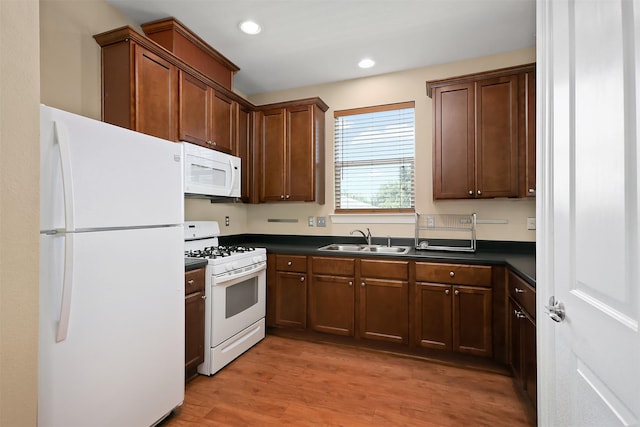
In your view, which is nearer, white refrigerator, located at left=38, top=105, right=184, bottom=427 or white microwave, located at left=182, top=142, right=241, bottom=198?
white refrigerator, located at left=38, top=105, right=184, bottom=427

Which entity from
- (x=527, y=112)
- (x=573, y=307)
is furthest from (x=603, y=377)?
(x=527, y=112)

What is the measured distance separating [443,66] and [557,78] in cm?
225

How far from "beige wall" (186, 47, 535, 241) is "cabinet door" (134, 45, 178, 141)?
86cm

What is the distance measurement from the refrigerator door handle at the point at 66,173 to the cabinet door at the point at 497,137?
8.98 ft

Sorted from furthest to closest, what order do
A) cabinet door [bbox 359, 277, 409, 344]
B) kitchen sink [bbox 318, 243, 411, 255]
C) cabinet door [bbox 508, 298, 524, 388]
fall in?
kitchen sink [bbox 318, 243, 411, 255]
cabinet door [bbox 359, 277, 409, 344]
cabinet door [bbox 508, 298, 524, 388]

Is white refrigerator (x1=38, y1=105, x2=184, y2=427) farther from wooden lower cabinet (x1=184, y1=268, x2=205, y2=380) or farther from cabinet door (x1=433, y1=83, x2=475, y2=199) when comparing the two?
cabinet door (x1=433, y1=83, x2=475, y2=199)

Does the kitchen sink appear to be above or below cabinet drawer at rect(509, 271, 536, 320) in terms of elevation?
above

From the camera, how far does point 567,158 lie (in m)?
1.01

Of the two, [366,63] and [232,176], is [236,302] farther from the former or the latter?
[366,63]

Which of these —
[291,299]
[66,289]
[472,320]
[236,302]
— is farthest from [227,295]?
[472,320]

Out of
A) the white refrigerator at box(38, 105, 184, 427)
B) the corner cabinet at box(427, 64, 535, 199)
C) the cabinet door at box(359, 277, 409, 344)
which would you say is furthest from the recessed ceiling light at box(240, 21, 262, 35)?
the cabinet door at box(359, 277, 409, 344)

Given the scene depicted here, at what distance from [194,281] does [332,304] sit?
1.23 m

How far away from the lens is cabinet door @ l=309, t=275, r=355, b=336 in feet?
9.09

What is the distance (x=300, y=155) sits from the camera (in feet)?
10.8
